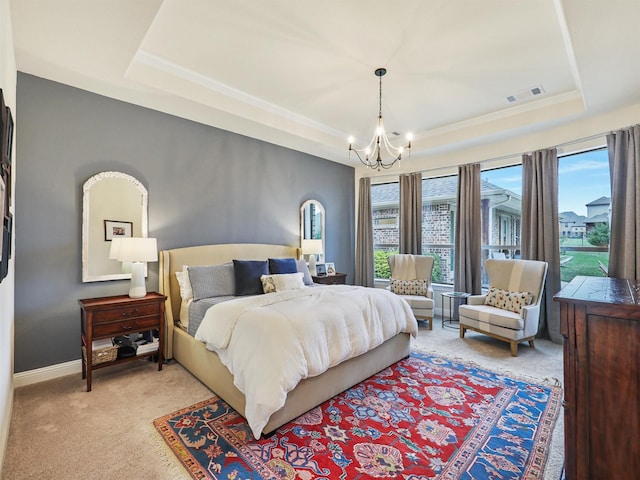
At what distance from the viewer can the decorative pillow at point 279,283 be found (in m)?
3.61

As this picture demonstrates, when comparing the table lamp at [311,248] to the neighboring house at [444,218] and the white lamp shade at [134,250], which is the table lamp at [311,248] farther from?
the white lamp shade at [134,250]

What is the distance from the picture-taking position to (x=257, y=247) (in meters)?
4.50

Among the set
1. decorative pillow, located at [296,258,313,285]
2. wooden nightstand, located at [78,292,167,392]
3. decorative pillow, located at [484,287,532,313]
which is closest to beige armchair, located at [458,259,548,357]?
decorative pillow, located at [484,287,532,313]

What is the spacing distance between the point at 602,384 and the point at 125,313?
3.46 metres

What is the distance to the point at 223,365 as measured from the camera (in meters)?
2.50

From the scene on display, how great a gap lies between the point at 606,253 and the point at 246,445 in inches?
183

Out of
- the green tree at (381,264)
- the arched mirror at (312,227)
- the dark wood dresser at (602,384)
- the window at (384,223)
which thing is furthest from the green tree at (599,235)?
the arched mirror at (312,227)

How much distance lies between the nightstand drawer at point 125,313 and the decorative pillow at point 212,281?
0.41 meters

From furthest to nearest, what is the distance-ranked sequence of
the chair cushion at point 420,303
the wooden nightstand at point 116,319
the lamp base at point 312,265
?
the lamp base at point 312,265 < the chair cushion at point 420,303 < the wooden nightstand at point 116,319

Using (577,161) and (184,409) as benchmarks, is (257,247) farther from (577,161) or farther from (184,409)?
(577,161)

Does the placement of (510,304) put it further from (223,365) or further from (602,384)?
(223,365)

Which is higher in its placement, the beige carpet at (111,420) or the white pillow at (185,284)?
the white pillow at (185,284)

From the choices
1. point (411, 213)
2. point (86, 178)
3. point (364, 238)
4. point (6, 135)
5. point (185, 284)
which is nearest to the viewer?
point (6, 135)

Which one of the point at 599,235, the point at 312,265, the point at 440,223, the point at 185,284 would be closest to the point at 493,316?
the point at 599,235
